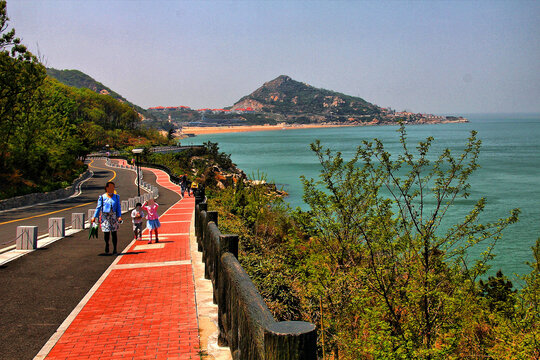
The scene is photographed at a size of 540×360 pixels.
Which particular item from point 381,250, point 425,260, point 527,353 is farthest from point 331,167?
point 527,353

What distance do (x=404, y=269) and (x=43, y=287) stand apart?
23.2 ft

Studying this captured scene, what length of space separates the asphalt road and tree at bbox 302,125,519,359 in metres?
4.38

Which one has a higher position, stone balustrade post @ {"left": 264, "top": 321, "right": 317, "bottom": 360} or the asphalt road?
stone balustrade post @ {"left": 264, "top": 321, "right": 317, "bottom": 360}

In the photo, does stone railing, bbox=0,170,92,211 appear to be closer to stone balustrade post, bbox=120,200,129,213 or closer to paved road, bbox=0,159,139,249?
paved road, bbox=0,159,139,249

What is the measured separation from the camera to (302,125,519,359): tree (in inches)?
270

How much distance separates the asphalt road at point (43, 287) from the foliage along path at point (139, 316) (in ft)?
1.09

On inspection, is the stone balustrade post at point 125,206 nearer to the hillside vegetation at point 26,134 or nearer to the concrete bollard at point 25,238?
the hillside vegetation at point 26,134

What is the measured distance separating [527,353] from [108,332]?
609 cm

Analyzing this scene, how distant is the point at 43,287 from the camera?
30.7 ft

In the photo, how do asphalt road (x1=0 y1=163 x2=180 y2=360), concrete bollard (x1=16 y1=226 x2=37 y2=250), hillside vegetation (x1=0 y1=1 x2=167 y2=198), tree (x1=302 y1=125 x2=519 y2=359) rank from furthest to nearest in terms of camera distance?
hillside vegetation (x1=0 y1=1 x2=167 y2=198), concrete bollard (x1=16 y1=226 x2=37 y2=250), tree (x1=302 y1=125 x2=519 y2=359), asphalt road (x1=0 y1=163 x2=180 y2=360)

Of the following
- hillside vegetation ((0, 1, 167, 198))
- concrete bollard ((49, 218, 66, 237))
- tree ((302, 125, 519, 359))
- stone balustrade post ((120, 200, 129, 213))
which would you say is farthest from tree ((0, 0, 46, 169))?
tree ((302, 125, 519, 359))

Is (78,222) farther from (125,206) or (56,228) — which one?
(125,206)

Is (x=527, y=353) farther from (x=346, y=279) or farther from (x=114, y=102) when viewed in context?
(x=114, y=102)

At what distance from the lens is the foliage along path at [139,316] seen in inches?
238
